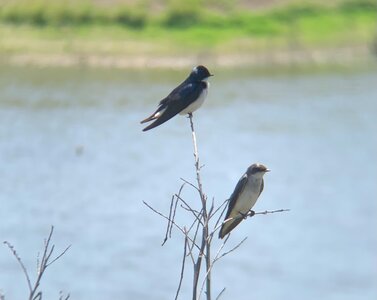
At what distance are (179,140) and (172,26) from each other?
9.95 metres

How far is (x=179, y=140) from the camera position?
21.0 m

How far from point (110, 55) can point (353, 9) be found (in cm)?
822

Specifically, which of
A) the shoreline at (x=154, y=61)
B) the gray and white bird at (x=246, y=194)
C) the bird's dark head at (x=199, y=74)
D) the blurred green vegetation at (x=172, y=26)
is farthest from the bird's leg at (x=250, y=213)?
the blurred green vegetation at (x=172, y=26)

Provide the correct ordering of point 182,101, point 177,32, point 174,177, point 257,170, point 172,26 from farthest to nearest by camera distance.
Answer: point 172,26 → point 177,32 → point 174,177 → point 182,101 → point 257,170

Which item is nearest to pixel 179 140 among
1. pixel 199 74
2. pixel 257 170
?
pixel 199 74

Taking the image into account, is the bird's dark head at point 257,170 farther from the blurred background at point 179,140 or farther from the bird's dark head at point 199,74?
the blurred background at point 179,140

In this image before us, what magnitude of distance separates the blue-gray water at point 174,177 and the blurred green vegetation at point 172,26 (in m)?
1.73

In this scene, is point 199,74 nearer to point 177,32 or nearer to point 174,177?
point 174,177

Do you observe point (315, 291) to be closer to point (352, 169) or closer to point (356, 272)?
point (356, 272)

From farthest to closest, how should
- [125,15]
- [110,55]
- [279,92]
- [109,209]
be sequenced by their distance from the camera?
[125,15], [110,55], [279,92], [109,209]

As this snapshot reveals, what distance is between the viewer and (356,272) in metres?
13.9

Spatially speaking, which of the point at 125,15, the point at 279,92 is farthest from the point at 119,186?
the point at 125,15

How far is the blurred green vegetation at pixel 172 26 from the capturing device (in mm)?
28969

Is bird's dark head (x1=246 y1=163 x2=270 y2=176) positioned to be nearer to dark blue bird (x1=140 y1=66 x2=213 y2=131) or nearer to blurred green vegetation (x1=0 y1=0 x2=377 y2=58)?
dark blue bird (x1=140 y1=66 x2=213 y2=131)
